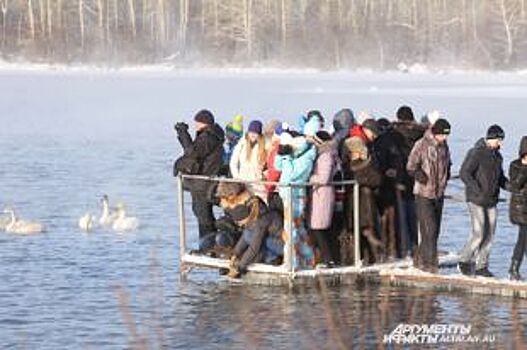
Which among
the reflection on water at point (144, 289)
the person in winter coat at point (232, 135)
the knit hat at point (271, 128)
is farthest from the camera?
the person in winter coat at point (232, 135)

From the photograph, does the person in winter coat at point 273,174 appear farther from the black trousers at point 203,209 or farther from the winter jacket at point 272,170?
the black trousers at point 203,209

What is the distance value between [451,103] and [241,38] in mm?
40314

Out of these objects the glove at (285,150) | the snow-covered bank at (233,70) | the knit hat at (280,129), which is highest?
the snow-covered bank at (233,70)

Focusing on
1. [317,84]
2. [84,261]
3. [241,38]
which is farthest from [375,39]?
[84,261]

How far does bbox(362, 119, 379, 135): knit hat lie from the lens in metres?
14.0

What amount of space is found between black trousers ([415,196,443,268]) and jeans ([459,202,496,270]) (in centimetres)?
30

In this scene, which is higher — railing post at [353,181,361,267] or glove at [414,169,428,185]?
glove at [414,169,428,185]

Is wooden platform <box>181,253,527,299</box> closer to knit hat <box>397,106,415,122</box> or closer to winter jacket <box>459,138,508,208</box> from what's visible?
winter jacket <box>459,138,508,208</box>

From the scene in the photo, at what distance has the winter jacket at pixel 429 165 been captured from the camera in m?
13.3

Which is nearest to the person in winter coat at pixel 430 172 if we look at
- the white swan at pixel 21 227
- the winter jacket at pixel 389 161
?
the winter jacket at pixel 389 161

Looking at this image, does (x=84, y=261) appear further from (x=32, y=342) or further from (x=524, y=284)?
(x=524, y=284)

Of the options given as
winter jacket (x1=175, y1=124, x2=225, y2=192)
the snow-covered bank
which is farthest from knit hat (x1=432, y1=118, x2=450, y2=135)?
the snow-covered bank

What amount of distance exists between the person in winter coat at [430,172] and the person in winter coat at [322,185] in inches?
30.2

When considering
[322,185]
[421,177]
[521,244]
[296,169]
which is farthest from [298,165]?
[521,244]
